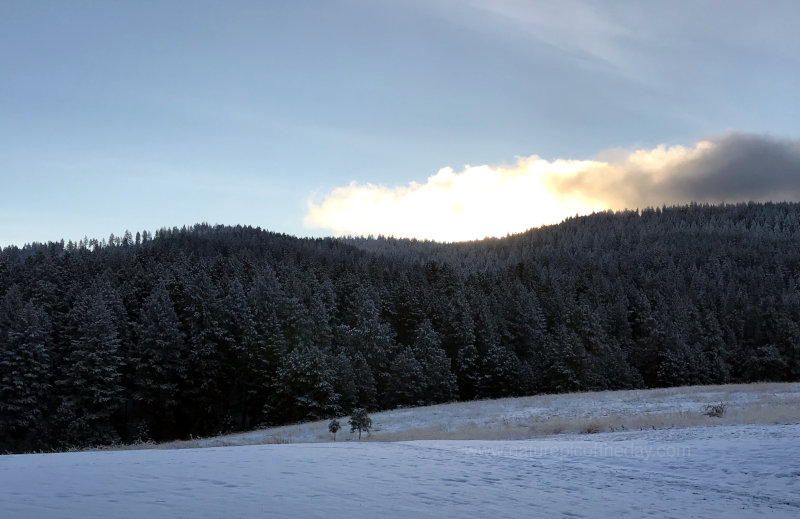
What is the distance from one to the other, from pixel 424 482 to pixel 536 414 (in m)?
30.8

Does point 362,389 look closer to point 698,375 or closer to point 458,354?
point 458,354

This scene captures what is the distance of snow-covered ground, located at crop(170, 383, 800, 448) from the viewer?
2902 centimetres

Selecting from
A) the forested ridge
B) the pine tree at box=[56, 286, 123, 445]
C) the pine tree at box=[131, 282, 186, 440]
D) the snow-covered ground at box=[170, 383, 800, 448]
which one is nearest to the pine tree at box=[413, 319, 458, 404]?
the forested ridge

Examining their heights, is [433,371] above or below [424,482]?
below

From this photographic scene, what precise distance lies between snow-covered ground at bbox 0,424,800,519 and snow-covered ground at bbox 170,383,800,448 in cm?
1097

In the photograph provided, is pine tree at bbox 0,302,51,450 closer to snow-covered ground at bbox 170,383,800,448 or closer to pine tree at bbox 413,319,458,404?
snow-covered ground at bbox 170,383,800,448

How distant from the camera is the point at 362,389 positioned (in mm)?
62969

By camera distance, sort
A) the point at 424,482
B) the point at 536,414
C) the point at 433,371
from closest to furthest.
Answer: the point at 424,482 < the point at 536,414 < the point at 433,371

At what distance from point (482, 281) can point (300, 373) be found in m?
50.8

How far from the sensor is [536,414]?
40406 mm

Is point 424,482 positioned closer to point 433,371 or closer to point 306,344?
point 433,371

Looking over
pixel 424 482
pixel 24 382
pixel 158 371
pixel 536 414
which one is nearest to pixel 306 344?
pixel 158 371

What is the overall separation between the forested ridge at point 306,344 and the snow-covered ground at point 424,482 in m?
45.5

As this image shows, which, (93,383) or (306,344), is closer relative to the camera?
(93,383)
